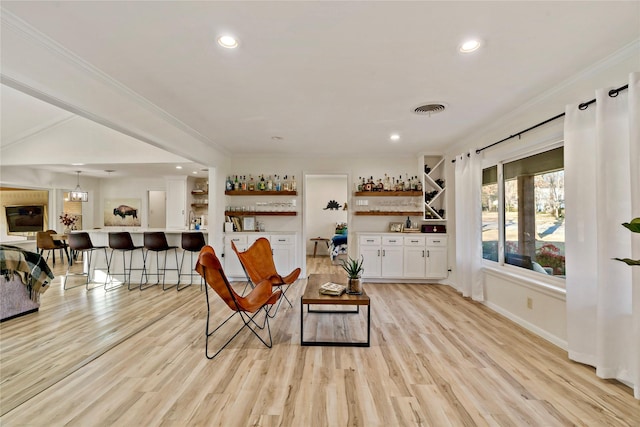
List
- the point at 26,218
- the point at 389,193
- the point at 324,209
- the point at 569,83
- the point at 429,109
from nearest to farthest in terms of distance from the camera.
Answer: the point at 569,83, the point at 429,109, the point at 389,193, the point at 26,218, the point at 324,209

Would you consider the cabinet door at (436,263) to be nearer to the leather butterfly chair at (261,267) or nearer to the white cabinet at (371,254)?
the white cabinet at (371,254)

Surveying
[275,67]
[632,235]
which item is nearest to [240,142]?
[275,67]

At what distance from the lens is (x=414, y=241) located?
5.63m

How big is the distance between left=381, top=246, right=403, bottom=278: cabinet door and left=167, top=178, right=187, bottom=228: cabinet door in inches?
226

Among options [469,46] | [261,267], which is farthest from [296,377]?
[469,46]

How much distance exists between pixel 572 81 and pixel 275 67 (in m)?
2.69

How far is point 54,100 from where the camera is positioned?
222 centimetres

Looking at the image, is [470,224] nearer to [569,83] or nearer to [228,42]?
[569,83]

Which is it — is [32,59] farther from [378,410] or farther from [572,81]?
[572,81]

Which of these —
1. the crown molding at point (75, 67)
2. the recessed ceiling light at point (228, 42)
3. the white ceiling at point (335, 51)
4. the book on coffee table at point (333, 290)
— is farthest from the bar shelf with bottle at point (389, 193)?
the recessed ceiling light at point (228, 42)

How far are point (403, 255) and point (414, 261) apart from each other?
23 cm

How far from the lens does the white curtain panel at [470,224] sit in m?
4.34

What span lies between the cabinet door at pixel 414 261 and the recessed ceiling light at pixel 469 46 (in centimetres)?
393

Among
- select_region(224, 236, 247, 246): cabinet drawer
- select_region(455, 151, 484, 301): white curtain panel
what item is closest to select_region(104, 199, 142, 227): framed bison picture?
select_region(224, 236, 247, 246): cabinet drawer
